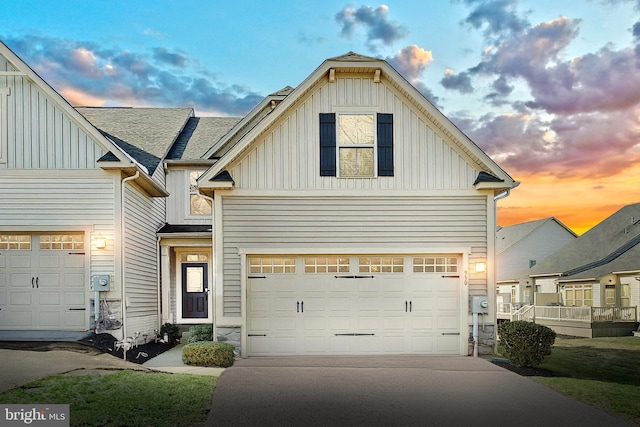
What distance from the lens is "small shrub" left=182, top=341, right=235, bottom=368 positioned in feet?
35.2

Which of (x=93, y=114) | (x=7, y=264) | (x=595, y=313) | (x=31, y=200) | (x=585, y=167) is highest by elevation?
(x=93, y=114)

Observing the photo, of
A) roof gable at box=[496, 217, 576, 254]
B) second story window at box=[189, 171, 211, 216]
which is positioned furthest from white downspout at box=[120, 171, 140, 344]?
roof gable at box=[496, 217, 576, 254]

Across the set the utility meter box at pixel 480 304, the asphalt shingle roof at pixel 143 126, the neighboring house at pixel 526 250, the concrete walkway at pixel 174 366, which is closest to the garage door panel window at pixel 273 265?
the concrete walkway at pixel 174 366

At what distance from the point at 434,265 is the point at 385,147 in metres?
3.11

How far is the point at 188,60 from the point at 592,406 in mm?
14511

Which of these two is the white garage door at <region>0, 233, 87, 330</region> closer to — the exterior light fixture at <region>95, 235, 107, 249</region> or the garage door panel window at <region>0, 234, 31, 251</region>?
the garage door panel window at <region>0, 234, 31, 251</region>

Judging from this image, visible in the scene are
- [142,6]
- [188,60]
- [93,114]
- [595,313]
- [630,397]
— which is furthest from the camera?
[595,313]

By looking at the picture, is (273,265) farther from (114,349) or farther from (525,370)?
(525,370)

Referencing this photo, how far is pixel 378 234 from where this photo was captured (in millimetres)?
12562

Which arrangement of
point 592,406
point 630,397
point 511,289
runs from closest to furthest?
1. point 592,406
2. point 630,397
3. point 511,289

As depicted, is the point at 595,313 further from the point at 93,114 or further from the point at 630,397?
the point at 93,114

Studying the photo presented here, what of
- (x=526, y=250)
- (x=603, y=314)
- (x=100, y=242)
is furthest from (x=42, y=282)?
(x=526, y=250)

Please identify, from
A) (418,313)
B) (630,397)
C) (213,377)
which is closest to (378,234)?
(418,313)

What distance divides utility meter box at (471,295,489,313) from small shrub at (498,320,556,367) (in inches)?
49.4
